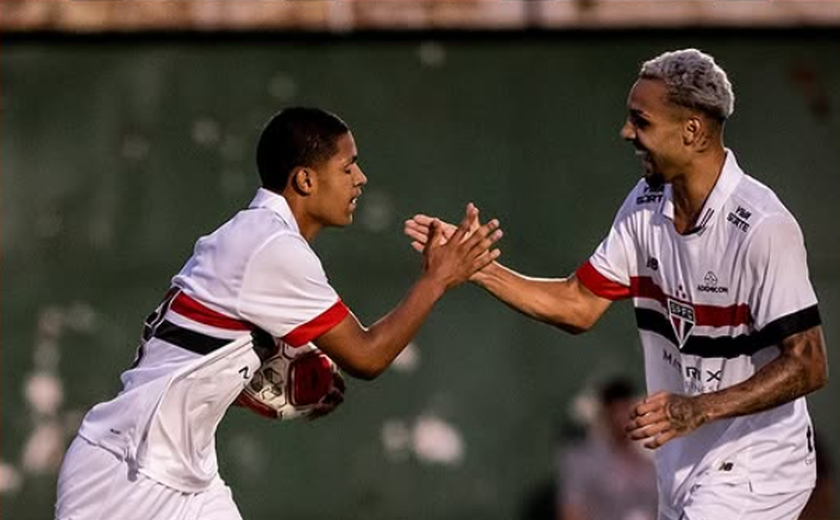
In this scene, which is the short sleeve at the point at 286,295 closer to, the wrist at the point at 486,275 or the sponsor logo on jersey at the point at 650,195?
the wrist at the point at 486,275

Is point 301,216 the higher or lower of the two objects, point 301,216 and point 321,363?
the higher

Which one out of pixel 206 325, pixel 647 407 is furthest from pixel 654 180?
Result: pixel 206 325

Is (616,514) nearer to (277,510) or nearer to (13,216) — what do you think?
(277,510)

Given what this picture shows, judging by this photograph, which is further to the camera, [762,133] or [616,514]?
[762,133]

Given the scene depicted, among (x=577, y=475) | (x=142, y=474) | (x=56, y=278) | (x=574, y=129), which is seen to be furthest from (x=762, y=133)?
(x=142, y=474)

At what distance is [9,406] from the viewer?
11.6 meters

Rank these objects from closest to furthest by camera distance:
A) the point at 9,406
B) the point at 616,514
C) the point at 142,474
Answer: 1. the point at 142,474
2. the point at 616,514
3. the point at 9,406

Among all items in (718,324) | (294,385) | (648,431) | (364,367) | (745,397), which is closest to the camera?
(648,431)

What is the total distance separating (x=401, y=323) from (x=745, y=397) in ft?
4.08

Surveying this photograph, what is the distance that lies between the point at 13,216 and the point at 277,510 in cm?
236

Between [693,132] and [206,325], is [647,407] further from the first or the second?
[206,325]

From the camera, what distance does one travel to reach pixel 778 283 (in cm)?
688

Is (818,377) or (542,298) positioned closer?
(818,377)

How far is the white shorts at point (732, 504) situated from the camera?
272 inches
